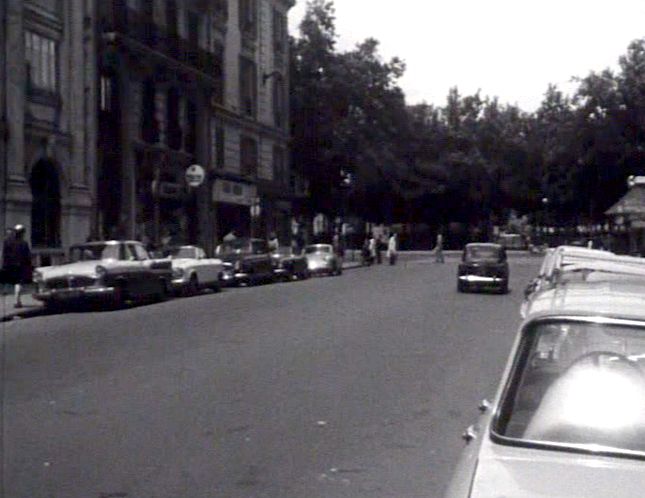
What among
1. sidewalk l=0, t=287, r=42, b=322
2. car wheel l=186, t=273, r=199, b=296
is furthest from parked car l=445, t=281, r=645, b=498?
car wheel l=186, t=273, r=199, b=296

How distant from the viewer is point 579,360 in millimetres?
4797

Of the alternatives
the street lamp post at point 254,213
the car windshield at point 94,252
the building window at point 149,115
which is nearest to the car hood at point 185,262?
the car windshield at point 94,252

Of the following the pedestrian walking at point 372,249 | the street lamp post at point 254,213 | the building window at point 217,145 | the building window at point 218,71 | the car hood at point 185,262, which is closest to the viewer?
the car hood at point 185,262

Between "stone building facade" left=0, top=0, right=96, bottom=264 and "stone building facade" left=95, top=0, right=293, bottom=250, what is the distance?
72.2 inches

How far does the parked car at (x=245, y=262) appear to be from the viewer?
36500 millimetres

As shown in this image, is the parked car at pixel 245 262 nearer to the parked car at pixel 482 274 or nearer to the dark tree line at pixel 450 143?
the parked car at pixel 482 274

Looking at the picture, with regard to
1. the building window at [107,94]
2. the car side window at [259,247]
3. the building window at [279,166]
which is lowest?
the car side window at [259,247]

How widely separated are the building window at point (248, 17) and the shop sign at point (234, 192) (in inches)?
278

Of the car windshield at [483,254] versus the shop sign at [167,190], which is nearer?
the car windshield at [483,254]

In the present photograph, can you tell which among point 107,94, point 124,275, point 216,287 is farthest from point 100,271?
point 107,94

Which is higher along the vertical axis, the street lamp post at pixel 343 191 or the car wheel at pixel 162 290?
the street lamp post at pixel 343 191

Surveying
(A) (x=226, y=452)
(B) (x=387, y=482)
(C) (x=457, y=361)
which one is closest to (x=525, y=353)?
(B) (x=387, y=482)

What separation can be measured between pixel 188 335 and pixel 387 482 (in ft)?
35.8

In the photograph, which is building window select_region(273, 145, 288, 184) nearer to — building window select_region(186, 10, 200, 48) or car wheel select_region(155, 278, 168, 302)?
building window select_region(186, 10, 200, 48)
